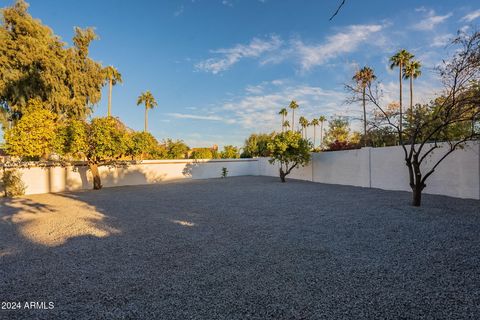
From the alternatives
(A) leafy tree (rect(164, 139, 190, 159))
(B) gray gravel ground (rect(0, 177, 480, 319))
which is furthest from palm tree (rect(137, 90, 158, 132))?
(B) gray gravel ground (rect(0, 177, 480, 319))

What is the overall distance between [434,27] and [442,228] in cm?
547

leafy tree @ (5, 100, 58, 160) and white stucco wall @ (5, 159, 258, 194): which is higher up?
leafy tree @ (5, 100, 58, 160)

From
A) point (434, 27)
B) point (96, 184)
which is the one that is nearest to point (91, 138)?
A: point (96, 184)

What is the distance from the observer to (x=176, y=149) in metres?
30.6

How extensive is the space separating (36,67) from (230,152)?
18758mm

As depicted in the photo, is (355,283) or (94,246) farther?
(94,246)

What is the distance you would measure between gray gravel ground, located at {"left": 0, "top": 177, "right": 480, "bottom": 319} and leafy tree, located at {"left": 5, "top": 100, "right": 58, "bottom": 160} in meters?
6.63

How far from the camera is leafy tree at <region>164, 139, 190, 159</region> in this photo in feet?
98.7

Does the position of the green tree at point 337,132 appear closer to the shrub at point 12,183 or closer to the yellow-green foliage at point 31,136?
the yellow-green foliage at point 31,136

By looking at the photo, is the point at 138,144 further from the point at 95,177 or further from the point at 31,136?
the point at 31,136

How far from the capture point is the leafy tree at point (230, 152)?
29.2m

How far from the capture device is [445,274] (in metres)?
3.10

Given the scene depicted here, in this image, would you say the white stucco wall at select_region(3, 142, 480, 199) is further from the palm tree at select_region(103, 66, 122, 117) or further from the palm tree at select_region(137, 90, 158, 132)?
the palm tree at select_region(137, 90, 158, 132)

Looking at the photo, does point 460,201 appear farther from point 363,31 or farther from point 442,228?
point 363,31
